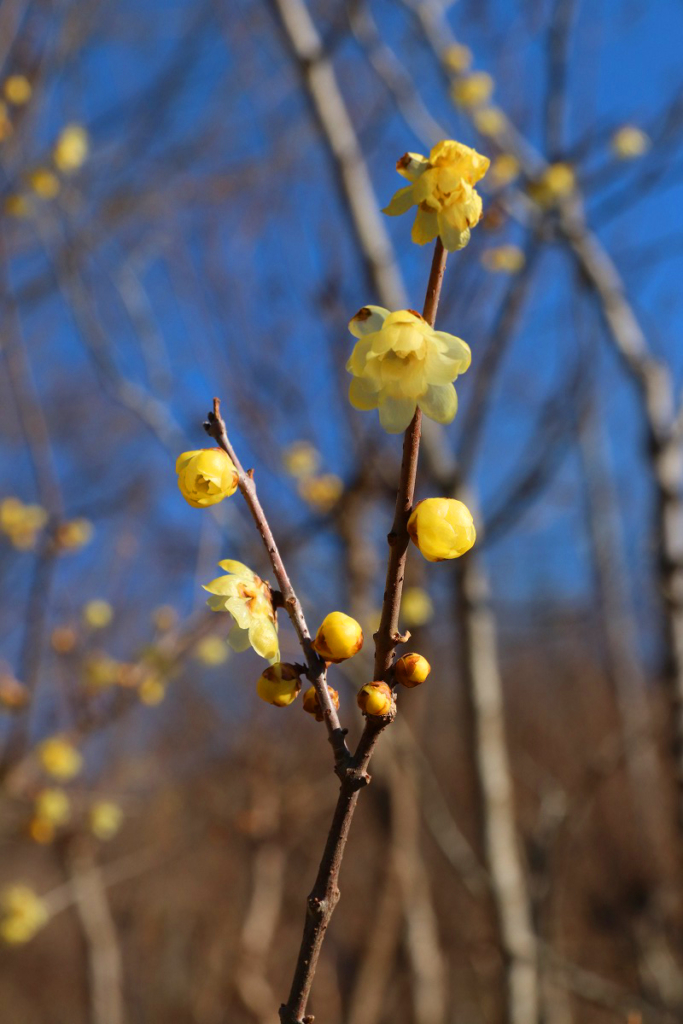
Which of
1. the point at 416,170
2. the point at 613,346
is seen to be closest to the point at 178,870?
the point at 613,346

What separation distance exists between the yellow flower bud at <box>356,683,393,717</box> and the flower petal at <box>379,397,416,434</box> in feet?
0.98

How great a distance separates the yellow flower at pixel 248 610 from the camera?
93cm

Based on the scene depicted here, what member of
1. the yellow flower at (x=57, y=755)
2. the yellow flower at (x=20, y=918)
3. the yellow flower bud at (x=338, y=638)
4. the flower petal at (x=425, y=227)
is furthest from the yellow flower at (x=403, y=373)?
the yellow flower at (x=20, y=918)

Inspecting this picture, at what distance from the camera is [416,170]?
2.96ft

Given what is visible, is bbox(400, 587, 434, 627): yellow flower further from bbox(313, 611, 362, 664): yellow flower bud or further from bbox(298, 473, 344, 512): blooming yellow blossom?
bbox(313, 611, 362, 664): yellow flower bud

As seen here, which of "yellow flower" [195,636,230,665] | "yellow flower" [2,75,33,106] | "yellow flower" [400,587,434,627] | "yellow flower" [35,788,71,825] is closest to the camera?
"yellow flower" [2,75,33,106]

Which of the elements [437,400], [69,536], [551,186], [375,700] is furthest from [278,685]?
[551,186]

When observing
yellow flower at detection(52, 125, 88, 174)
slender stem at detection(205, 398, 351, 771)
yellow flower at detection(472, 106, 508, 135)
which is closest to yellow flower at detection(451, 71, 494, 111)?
yellow flower at detection(472, 106, 508, 135)

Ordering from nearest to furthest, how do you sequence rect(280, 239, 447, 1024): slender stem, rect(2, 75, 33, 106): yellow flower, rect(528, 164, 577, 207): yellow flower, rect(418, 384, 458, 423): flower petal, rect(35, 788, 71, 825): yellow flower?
1. rect(280, 239, 447, 1024): slender stem
2. rect(418, 384, 458, 423): flower petal
3. rect(2, 75, 33, 106): yellow flower
4. rect(528, 164, 577, 207): yellow flower
5. rect(35, 788, 71, 825): yellow flower

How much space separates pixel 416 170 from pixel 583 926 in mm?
10567

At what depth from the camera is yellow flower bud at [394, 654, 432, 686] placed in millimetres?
842

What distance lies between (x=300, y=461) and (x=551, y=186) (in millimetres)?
1527

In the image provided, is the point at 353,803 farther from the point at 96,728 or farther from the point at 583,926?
the point at 583,926

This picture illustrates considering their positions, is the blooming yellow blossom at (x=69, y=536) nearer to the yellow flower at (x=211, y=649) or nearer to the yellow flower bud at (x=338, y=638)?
the yellow flower at (x=211, y=649)
